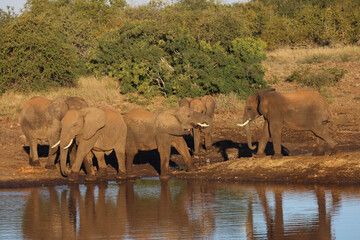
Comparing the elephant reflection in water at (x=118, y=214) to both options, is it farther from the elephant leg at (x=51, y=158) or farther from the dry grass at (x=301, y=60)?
the dry grass at (x=301, y=60)

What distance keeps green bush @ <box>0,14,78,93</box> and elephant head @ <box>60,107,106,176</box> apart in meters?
10.1

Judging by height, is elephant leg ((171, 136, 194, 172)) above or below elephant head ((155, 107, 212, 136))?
below

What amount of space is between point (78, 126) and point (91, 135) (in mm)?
316

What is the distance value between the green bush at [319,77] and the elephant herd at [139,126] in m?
10.6

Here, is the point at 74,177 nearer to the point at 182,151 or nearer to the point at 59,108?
the point at 59,108

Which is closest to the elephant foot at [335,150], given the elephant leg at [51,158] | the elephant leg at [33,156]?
the elephant leg at [51,158]

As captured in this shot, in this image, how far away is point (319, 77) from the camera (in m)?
23.9

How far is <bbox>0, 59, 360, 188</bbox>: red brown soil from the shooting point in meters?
12.2

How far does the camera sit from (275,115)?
42.7ft

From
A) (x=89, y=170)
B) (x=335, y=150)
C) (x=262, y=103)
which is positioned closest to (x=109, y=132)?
(x=89, y=170)

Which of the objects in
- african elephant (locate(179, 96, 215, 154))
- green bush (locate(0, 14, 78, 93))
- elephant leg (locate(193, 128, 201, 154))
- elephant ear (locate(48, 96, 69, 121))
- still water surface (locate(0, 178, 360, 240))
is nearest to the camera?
still water surface (locate(0, 178, 360, 240))

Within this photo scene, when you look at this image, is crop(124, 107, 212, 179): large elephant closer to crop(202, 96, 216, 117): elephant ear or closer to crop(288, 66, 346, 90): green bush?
crop(202, 96, 216, 117): elephant ear

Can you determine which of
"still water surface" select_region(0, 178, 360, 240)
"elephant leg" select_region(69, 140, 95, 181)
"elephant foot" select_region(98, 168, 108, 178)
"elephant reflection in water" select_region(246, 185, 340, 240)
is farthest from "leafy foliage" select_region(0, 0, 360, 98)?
"elephant reflection in water" select_region(246, 185, 340, 240)

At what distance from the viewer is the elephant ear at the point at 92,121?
42.5ft
